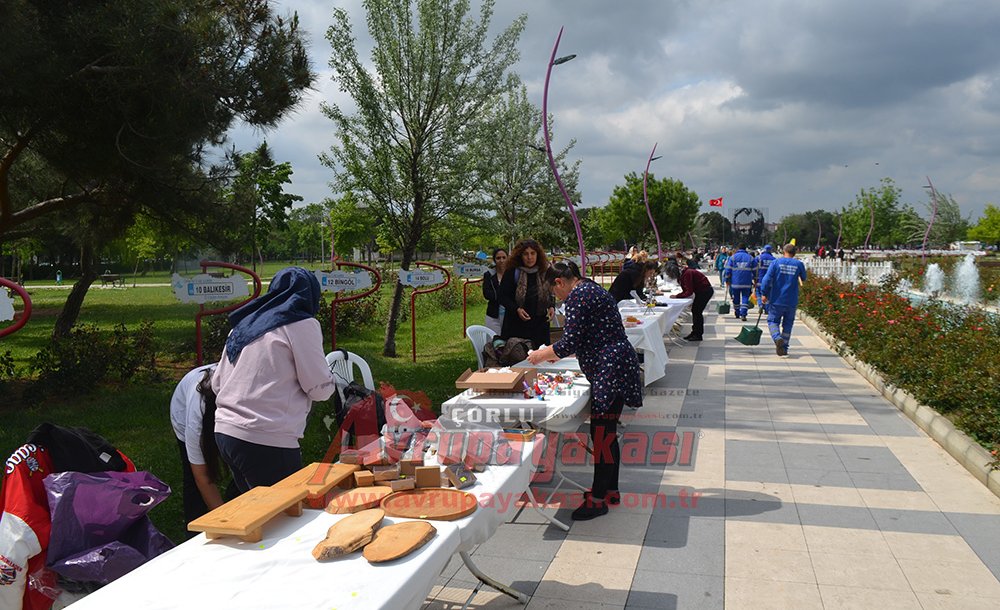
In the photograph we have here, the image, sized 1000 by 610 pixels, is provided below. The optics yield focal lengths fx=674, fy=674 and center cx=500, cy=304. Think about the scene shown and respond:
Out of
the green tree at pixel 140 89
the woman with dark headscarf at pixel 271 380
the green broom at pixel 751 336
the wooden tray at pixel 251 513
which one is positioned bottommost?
the green broom at pixel 751 336

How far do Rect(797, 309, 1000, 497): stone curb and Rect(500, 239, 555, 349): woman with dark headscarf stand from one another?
3.61 metres

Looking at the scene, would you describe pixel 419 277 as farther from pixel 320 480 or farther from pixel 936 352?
pixel 320 480

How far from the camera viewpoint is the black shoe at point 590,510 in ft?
14.4

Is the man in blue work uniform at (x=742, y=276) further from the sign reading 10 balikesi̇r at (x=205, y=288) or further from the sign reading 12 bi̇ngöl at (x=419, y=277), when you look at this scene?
the sign reading 10 balikesi̇r at (x=205, y=288)

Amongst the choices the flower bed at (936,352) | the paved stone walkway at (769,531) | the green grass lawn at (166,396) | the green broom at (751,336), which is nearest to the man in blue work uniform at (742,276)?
the flower bed at (936,352)

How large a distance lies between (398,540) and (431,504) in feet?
1.09

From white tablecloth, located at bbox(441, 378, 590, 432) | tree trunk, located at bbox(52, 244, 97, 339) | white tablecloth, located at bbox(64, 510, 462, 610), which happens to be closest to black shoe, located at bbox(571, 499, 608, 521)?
white tablecloth, located at bbox(441, 378, 590, 432)

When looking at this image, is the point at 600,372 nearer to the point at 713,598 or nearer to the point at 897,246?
the point at 713,598

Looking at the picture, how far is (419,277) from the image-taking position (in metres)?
9.17

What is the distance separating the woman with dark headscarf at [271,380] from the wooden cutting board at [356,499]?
0.46m

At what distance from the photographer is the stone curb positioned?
4.93 metres

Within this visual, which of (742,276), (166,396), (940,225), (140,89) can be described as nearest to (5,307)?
(140,89)

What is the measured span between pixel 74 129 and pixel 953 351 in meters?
9.20

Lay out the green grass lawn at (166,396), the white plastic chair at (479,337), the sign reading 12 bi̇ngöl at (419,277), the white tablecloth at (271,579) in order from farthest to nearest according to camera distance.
Result: 1. the sign reading 12 bi̇ngöl at (419,277)
2. the white plastic chair at (479,337)
3. the green grass lawn at (166,396)
4. the white tablecloth at (271,579)
